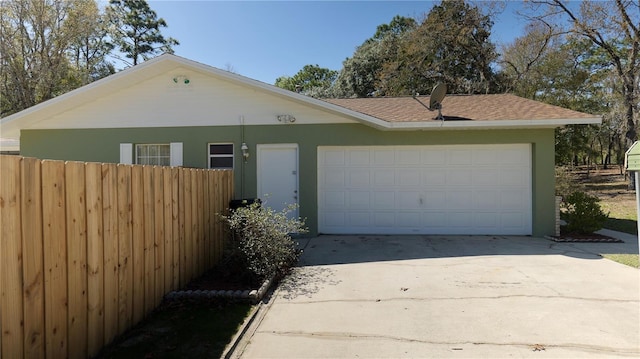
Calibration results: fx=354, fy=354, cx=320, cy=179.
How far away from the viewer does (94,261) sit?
10.3ft

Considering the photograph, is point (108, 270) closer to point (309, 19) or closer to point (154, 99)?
point (154, 99)

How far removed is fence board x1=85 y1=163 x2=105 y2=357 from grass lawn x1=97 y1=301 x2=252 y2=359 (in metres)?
0.20

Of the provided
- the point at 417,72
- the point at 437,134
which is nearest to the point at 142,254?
the point at 437,134

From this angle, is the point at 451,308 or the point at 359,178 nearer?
the point at 451,308

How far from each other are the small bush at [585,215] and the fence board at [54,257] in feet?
33.6

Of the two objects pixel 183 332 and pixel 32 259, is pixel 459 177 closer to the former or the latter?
pixel 183 332

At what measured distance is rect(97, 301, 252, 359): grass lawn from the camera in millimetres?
3219

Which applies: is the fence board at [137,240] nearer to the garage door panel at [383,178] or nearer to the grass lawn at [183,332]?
the grass lawn at [183,332]

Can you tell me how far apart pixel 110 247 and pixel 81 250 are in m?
0.39

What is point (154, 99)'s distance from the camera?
368 inches

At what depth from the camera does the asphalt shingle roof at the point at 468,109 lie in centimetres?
857

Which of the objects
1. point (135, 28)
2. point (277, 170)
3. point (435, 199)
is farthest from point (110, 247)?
point (135, 28)

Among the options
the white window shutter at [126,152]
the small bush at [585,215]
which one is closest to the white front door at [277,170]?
the white window shutter at [126,152]

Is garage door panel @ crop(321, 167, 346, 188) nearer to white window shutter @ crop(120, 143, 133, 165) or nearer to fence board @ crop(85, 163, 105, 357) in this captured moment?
white window shutter @ crop(120, 143, 133, 165)
